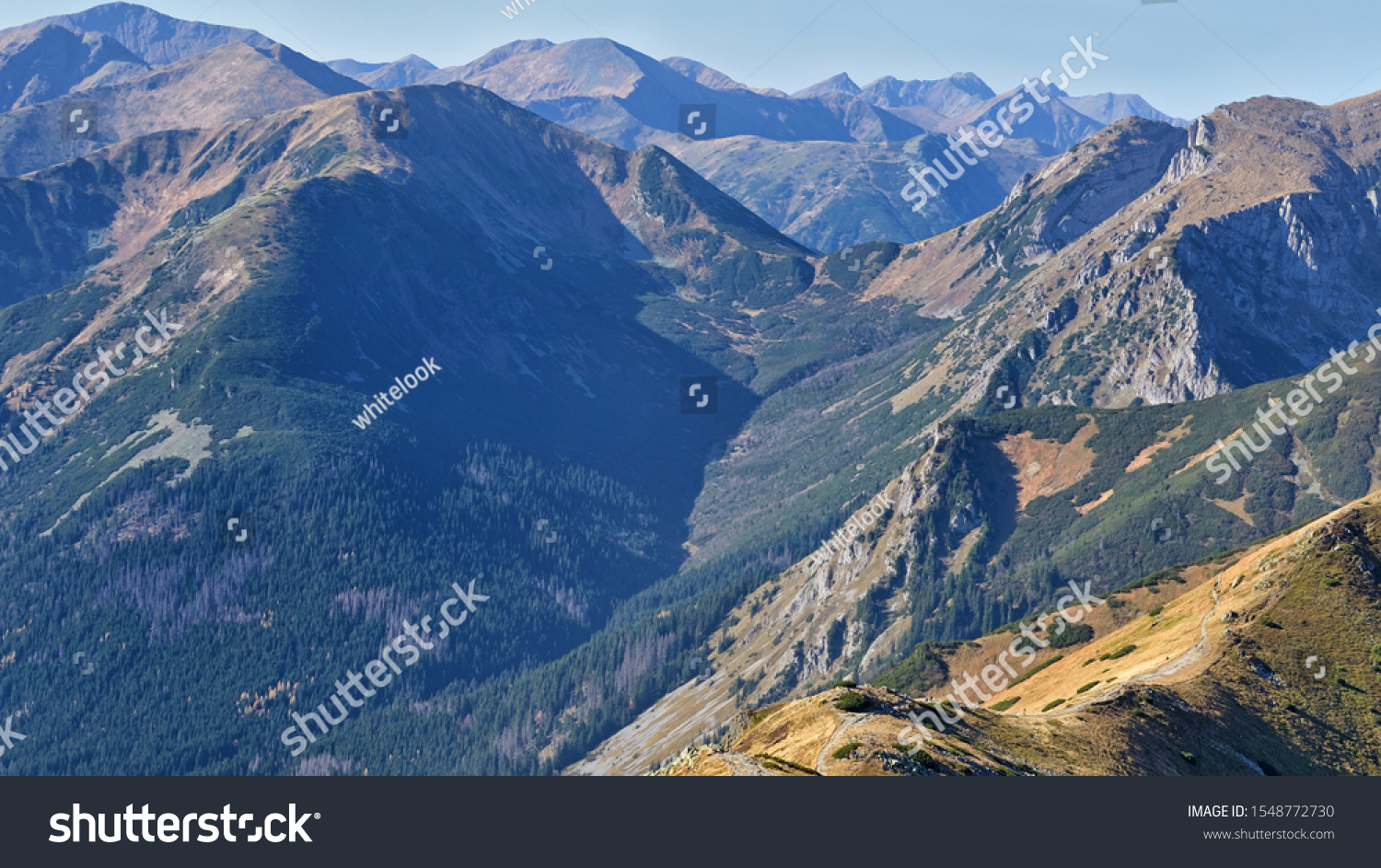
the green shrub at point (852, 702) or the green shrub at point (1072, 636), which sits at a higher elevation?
the green shrub at point (852, 702)

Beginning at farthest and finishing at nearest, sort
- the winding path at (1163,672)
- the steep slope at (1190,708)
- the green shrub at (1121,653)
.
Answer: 1. the green shrub at (1121,653)
2. the winding path at (1163,672)
3. the steep slope at (1190,708)

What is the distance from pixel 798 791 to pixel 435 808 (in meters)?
24.9

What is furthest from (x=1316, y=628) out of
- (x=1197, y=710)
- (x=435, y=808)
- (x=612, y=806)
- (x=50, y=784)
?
(x=50, y=784)

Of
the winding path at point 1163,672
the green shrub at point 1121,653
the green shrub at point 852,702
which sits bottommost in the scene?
the green shrub at point 1121,653

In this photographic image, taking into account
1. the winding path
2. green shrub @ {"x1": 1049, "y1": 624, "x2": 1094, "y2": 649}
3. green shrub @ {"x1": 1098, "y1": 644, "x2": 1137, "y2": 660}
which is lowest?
green shrub @ {"x1": 1049, "y1": 624, "x2": 1094, "y2": 649}

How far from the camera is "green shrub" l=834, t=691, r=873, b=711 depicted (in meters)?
103

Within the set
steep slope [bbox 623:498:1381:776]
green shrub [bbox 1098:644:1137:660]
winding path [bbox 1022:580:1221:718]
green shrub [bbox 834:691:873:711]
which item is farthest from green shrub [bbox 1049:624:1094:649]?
green shrub [bbox 834:691:873:711]

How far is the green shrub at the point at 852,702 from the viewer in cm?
10300

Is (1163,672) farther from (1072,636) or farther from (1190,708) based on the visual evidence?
(1072,636)

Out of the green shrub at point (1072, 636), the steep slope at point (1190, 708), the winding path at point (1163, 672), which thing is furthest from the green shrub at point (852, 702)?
the green shrub at point (1072, 636)

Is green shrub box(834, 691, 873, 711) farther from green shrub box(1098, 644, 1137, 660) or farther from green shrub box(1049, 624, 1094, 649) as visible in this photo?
green shrub box(1049, 624, 1094, 649)

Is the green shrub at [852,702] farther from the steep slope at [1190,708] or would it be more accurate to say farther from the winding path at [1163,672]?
the winding path at [1163,672]

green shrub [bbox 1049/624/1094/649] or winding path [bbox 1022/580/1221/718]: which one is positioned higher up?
winding path [bbox 1022/580/1221/718]

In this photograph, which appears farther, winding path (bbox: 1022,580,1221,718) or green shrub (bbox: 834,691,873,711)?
winding path (bbox: 1022,580,1221,718)
